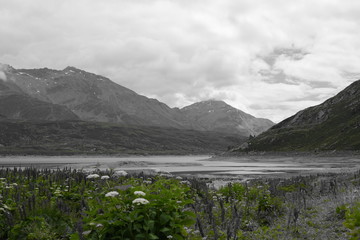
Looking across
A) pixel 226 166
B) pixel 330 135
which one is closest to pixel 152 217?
pixel 226 166

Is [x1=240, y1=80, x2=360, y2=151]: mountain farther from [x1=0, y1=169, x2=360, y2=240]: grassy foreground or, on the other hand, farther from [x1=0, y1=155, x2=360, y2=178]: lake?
[x1=0, y1=169, x2=360, y2=240]: grassy foreground

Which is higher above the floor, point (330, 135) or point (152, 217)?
point (330, 135)

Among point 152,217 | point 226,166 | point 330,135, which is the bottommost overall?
point 226,166

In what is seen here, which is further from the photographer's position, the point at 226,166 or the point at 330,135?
the point at 330,135

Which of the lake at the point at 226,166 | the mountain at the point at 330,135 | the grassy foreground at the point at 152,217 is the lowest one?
the lake at the point at 226,166

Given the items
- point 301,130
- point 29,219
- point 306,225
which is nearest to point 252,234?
point 306,225

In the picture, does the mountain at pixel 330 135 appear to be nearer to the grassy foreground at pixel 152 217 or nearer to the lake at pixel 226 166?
the lake at pixel 226 166

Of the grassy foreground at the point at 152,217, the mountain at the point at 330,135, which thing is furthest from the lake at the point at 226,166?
the mountain at the point at 330,135

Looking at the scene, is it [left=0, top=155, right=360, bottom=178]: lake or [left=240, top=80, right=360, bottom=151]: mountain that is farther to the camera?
[left=240, top=80, right=360, bottom=151]: mountain

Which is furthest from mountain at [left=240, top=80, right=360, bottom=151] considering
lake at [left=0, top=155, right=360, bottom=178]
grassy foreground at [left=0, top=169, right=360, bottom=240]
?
grassy foreground at [left=0, top=169, right=360, bottom=240]

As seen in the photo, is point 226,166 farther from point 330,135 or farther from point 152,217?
point 152,217

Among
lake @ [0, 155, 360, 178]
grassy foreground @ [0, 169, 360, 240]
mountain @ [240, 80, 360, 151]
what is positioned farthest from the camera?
mountain @ [240, 80, 360, 151]

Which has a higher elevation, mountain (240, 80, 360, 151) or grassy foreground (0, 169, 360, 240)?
mountain (240, 80, 360, 151)

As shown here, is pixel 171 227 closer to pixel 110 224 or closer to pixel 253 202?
pixel 110 224
